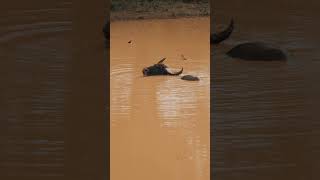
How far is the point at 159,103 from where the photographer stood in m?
1.56

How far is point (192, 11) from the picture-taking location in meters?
1.58
